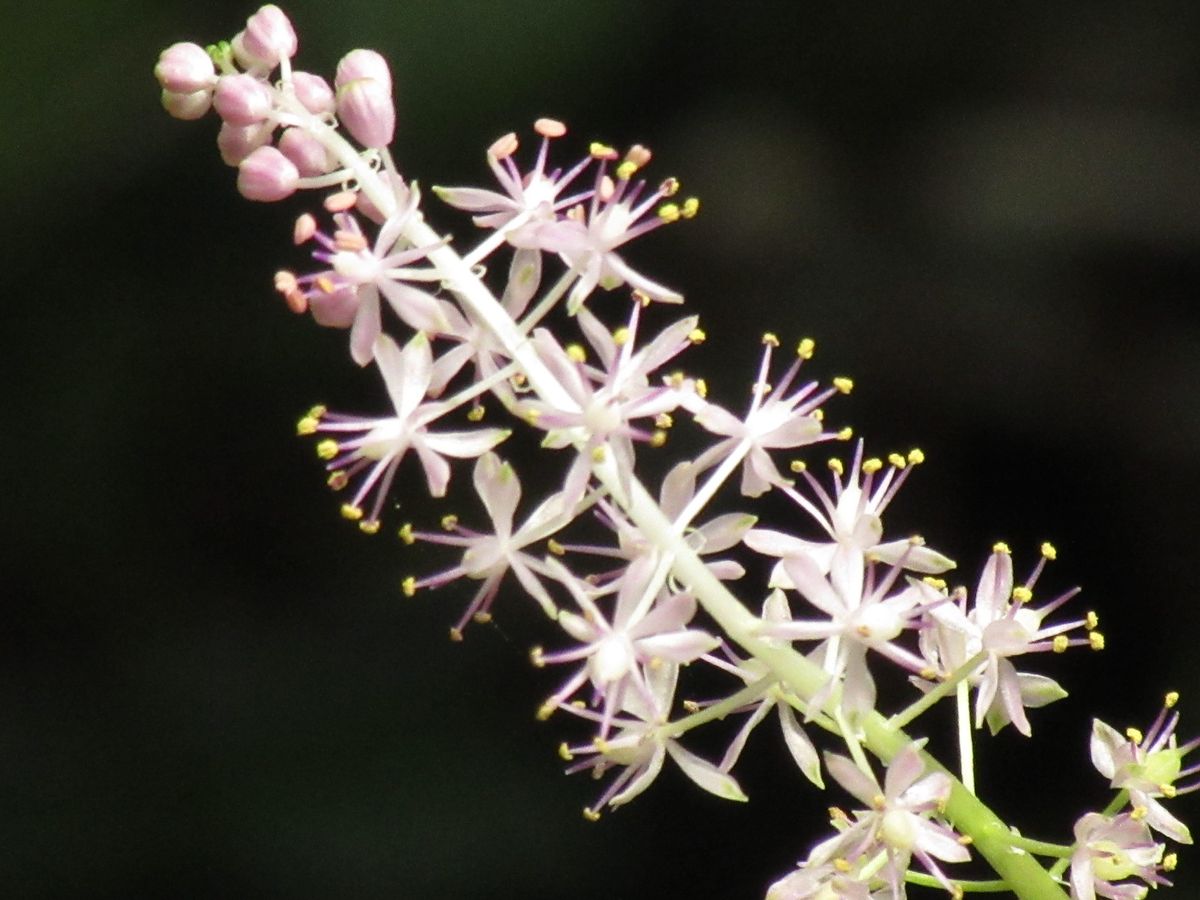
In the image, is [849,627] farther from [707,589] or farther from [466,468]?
[466,468]

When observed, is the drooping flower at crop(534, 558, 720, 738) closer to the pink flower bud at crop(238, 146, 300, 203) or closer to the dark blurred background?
the pink flower bud at crop(238, 146, 300, 203)

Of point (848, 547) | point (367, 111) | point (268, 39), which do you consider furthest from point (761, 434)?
point (268, 39)

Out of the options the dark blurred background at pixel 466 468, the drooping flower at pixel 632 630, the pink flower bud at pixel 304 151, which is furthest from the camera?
the dark blurred background at pixel 466 468

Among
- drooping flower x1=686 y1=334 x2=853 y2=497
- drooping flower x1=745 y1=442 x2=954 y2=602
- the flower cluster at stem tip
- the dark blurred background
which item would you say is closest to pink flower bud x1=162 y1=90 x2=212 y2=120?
the flower cluster at stem tip

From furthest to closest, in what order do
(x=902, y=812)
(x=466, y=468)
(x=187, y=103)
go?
(x=466, y=468), (x=187, y=103), (x=902, y=812)

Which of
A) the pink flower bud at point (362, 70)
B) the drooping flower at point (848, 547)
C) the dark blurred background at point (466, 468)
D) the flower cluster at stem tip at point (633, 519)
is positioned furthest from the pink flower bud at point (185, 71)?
the dark blurred background at point (466, 468)

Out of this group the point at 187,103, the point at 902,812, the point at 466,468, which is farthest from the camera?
the point at 466,468

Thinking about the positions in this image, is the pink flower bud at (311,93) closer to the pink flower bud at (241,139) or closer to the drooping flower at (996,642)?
the pink flower bud at (241,139)
